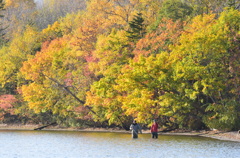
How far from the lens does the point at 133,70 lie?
1634 inches

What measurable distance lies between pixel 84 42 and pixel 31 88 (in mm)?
8993

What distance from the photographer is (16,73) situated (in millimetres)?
65750

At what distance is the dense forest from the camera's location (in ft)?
130

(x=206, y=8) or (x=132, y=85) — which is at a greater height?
(x=206, y=8)

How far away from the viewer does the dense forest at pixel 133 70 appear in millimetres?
39688

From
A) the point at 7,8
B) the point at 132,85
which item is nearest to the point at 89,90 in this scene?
the point at 132,85

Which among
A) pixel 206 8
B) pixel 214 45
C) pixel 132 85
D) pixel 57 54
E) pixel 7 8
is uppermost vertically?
pixel 7 8

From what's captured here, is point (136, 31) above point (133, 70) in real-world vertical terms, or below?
above

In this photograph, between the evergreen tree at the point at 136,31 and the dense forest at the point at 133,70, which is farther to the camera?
the evergreen tree at the point at 136,31

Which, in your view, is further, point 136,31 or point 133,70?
point 136,31

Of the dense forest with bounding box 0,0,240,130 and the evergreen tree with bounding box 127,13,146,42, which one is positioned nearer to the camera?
the dense forest with bounding box 0,0,240,130

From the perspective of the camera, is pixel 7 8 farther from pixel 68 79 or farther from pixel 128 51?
pixel 128 51

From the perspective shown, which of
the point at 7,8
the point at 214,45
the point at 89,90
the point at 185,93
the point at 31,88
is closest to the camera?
the point at 214,45

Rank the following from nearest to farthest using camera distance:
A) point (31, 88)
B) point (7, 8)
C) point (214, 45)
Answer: point (214, 45) < point (31, 88) < point (7, 8)
